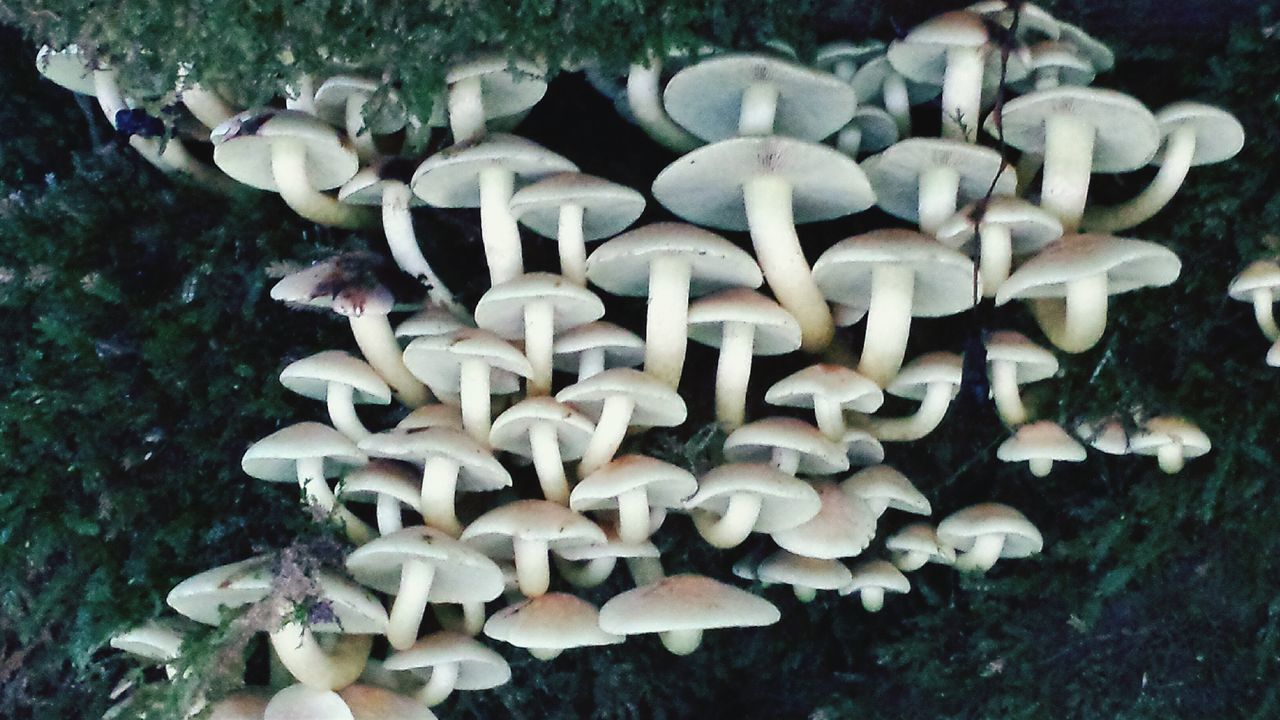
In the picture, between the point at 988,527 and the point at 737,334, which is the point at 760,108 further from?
the point at 988,527

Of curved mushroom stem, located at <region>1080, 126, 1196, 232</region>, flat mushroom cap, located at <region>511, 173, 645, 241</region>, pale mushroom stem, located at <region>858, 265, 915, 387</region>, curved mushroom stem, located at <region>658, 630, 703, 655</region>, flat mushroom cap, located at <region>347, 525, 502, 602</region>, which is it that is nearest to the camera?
flat mushroom cap, located at <region>347, 525, 502, 602</region>

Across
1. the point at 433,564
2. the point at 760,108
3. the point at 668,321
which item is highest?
the point at 760,108

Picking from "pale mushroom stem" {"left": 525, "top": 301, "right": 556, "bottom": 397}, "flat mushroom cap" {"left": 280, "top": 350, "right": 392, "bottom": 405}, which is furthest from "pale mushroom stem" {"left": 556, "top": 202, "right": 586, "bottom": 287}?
"flat mushroom cap" {"left": 280, "top": 350, "right": 392, "bottom": 405}

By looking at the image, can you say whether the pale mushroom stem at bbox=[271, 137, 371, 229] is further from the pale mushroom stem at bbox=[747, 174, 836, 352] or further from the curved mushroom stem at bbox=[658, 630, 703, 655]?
the curved mushroom stem at bbox=[658, 630, 703, 655]

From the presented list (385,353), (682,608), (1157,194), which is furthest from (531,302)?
(1157,194)

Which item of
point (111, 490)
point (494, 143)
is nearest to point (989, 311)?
point (494, 143)

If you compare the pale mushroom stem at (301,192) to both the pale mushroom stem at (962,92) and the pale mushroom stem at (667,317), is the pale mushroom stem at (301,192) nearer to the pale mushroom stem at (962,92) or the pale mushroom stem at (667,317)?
the pale mushroom stem at (667,317)
